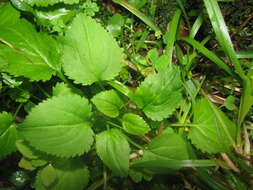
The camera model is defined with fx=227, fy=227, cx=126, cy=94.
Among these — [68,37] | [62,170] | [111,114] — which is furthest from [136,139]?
[68,37]

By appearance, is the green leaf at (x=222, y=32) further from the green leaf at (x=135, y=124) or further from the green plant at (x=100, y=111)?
the green leaf at (x=135, y=124)

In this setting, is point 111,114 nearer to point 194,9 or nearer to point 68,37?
point 68,37

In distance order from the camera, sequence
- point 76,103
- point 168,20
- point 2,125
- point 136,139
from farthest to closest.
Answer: point 168,20 → point 136,139 → point 2,125 → point 76,103

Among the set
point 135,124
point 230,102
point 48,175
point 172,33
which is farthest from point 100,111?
point 230,102

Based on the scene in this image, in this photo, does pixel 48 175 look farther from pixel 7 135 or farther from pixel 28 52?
pixel 28 52

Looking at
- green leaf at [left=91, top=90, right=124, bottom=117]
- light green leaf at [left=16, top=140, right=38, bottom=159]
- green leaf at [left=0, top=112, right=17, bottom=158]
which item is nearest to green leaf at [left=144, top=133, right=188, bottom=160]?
green leaf at [left=91, top=90, right=124, bottom=117]

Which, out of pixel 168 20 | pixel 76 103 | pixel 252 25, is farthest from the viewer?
pixel 168 20

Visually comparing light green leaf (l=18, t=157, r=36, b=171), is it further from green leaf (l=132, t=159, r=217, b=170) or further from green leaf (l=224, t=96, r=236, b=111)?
green leaf (l=224, t=96, r=236, b=111)
